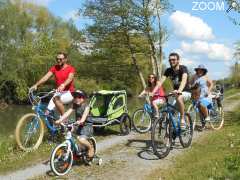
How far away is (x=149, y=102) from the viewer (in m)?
13.2

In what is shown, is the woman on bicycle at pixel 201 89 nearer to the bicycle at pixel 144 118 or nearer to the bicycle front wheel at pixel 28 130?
the bicycle at pixel 144 118

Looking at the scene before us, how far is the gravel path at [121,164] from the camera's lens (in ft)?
25.8

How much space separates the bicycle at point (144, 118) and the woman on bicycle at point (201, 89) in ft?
4.35

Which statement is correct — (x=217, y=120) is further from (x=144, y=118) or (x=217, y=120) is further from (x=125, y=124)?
(x=125, y=124)

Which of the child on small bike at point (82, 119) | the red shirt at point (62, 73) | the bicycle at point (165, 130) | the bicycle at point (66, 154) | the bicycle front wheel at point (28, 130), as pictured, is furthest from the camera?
the red shirt at point (62, 73)

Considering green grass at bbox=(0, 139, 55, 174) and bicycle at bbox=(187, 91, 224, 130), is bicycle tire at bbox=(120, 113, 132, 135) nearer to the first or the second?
bicycle at bbox=(187, 91, 224, 130)

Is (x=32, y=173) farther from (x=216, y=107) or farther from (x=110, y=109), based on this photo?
(x=216, y=107)

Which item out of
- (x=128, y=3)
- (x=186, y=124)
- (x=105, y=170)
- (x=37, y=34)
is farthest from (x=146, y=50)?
(x=37, y=34)

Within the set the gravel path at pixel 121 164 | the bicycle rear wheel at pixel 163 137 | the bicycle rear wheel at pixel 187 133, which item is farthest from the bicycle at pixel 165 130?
the bicycle rear wheel at pixel 187 133

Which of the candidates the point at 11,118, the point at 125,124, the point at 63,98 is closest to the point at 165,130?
the point at 63,98

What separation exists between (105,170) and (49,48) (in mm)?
54856

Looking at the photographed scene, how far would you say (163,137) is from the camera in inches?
365

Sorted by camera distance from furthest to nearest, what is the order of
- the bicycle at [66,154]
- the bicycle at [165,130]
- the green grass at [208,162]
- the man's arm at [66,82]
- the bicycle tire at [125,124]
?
the bicycle tire at [125,124]
the man's arm at [66,82]
the bicycle at [165,130]
the bicycle at [66,154]
the green grass at [208,162]

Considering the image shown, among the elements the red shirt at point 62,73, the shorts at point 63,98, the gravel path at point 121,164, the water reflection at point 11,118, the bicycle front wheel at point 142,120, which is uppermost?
the red shirt at point 62,73
